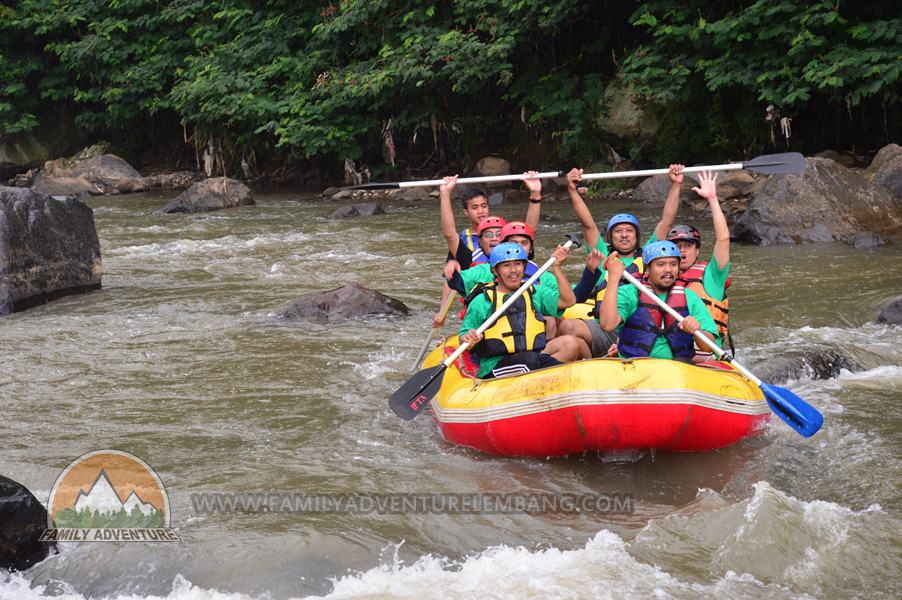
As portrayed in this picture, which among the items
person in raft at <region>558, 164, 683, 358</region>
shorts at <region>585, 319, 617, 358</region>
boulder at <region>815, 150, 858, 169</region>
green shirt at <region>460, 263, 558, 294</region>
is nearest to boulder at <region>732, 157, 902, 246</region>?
boulder at <region>815, 150, 858, 169</region>

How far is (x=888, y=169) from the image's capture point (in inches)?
455

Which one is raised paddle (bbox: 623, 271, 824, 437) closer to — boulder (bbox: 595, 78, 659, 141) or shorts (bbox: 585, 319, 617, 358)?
shorts (bbox: 585, 319, 617, 358)

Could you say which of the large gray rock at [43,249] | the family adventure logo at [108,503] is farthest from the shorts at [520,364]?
the large gray rock at [43,249]

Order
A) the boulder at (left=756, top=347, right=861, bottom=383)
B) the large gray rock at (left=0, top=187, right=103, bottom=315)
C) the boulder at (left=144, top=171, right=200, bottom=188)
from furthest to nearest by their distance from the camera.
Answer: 1. the boulder at (left=144, top=171, right=200, bottom=188)
2. the large gray rock at (left=0, top=187, right=103, bottom=315)
3. the boulder at (left=756, top=347, right=861, bottom=383)

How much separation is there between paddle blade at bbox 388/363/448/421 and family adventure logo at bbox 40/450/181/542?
4.12ft

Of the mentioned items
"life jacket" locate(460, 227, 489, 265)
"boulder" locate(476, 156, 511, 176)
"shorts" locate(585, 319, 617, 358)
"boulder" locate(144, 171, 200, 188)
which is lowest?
"shorts" locate(585, 319, 617, 358)

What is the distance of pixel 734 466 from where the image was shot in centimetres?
475

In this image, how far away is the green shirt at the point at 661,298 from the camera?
16.8 feet

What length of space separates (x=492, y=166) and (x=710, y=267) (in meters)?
11.5

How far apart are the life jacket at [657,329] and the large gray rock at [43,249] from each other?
5616 mm

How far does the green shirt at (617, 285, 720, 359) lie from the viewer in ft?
16.8

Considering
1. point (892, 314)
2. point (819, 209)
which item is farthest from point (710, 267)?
point (819, 209)

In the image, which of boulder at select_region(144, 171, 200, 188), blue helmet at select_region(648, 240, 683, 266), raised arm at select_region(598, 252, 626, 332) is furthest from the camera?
boulder at select_region(144, 171, 200, 188)

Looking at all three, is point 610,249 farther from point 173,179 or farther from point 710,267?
point 173,179
